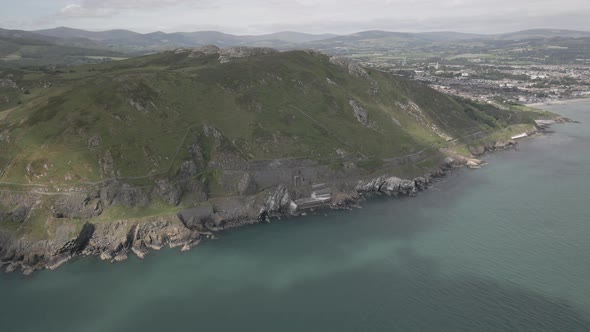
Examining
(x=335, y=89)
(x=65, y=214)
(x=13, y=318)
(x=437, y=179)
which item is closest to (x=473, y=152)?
(x=437, y=179)

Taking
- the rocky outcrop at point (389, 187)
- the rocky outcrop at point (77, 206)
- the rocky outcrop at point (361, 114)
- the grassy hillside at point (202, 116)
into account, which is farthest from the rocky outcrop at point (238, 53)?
the rocky outcrop at point (77, 206)

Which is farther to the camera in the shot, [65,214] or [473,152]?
[473,152]

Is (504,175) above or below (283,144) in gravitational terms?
below

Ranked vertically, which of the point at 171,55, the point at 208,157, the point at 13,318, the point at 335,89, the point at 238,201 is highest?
the point at 171,55

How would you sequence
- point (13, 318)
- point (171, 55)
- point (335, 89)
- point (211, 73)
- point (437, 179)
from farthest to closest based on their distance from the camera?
point (171, 55)
point (335, 89)
point (211, 73)
point (437, 179)
point (13, 318)

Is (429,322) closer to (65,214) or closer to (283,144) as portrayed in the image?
(283,144)

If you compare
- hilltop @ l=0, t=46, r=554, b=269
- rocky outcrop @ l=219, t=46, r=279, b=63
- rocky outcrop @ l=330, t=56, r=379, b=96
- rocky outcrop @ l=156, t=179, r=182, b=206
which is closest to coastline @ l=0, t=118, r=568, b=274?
hilltop @ l=0, t=46, r=554, b=269

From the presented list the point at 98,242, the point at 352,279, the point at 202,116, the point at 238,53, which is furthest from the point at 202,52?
the point at 352,279

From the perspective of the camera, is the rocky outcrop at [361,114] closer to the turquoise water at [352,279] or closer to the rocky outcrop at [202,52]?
the turquoise water at [352,279]
